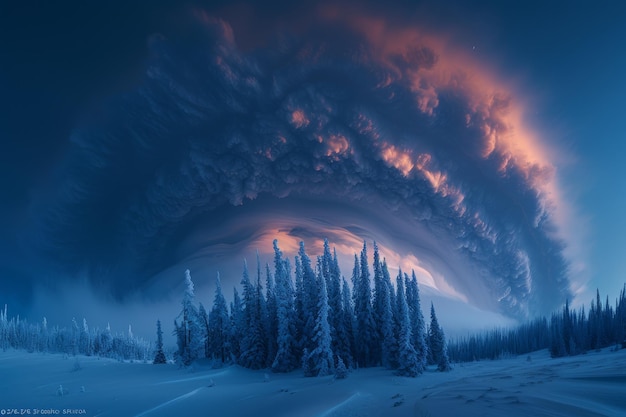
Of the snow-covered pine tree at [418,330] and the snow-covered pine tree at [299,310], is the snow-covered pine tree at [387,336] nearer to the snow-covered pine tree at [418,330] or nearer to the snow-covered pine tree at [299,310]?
the snow-covered pine tree at [418,330]

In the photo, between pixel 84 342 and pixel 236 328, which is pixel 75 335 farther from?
pixel 236 328

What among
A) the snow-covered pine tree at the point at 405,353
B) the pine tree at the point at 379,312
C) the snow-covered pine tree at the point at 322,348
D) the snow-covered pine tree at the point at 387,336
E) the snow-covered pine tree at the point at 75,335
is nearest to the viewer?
the snow-covered pine tree at the point at 405,353

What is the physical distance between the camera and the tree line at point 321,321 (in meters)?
45.7

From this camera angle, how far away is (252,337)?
177 ft

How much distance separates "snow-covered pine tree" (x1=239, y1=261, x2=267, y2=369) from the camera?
175ft

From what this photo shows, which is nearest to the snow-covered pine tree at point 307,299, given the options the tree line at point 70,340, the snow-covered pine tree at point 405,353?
the snow-covered pine tree at point 405,353

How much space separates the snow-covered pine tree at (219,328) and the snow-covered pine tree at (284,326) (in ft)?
56.9

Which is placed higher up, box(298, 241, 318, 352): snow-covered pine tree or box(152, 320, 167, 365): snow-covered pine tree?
box(298, 241, 318, 352): snow-covered pine tree

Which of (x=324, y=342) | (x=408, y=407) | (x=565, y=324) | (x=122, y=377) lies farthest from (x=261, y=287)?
(x=565, y=324)

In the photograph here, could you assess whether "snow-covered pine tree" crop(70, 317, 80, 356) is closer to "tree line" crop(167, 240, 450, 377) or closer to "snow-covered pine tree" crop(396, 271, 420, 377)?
"tree line" crop(167, 240, 450, 377)

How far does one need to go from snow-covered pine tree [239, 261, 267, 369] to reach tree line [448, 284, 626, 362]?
153 feet

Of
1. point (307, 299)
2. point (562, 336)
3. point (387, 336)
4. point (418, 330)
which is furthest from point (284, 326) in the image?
point (562, 336)

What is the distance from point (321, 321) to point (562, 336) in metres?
55.6

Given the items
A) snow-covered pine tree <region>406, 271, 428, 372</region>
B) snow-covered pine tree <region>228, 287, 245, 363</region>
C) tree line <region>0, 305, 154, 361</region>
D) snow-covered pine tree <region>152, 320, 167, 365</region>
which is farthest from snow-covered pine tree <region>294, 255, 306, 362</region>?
tree line <region>0, 305, 154, 361</region>
